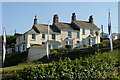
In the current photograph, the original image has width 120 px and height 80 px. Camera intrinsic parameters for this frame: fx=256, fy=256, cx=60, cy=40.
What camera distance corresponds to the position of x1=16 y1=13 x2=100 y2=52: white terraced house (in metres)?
53.5

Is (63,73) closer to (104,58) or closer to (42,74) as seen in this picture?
(42,74)

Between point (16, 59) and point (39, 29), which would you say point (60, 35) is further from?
point (16, 59)

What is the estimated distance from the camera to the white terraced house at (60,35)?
53.5 meters

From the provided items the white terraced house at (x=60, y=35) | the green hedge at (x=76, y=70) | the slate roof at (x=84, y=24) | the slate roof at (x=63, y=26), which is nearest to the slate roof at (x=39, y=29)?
the white terraced house at (x=60, y=35)

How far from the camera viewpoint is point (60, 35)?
5678 centimetres

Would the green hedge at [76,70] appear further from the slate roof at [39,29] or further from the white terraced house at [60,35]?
the slate roof at [39,29]

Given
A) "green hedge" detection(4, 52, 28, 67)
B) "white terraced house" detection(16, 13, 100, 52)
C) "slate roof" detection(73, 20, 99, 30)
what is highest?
"slate roof" detection(73, 20, 99, 30)

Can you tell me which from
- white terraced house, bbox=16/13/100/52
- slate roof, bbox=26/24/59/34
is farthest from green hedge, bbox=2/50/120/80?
slate roof, bbox=26/24/59/34

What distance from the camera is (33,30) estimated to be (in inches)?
2132

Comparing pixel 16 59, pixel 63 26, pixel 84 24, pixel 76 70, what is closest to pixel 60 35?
pixel 63 26

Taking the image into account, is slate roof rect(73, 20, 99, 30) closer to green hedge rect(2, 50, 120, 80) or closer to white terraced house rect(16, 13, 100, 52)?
white terraced house rect(16, 13, 100, 52)

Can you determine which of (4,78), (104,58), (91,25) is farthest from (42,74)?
(91,25)

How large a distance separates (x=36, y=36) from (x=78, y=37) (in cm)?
1089

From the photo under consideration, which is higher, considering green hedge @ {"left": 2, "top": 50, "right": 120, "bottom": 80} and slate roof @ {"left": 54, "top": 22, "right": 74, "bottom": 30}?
slate roof @ {"left": 54, "top": 22, "right": 74, "bottom": 30}
